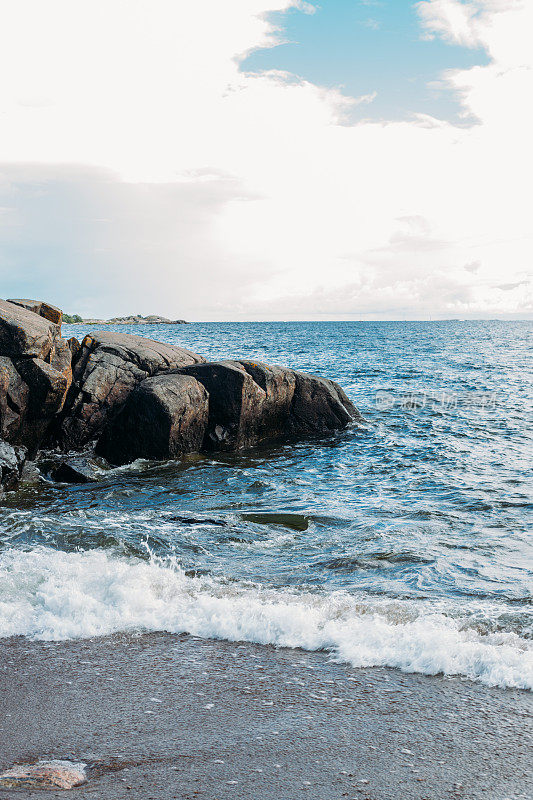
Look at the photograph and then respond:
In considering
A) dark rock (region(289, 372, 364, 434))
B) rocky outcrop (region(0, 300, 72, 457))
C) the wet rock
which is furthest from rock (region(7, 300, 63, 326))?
dark rock (region(289, 372, 364, 434))

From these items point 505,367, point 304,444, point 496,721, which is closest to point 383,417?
point 304,444

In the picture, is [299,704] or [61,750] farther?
[299,704]

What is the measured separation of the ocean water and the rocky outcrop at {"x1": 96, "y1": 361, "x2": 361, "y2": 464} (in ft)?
2.23

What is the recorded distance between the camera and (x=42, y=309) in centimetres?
1609

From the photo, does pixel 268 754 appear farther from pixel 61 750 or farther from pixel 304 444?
pixel 304 444

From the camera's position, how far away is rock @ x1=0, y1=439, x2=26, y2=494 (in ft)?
40.2

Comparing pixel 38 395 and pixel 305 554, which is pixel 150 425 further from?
pixel 305 554

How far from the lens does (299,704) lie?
464cm

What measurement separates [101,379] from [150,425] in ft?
6.11

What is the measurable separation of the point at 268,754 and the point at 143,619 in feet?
8.82

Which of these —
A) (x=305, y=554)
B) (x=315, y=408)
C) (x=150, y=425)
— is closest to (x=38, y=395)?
(x=150, y=425)

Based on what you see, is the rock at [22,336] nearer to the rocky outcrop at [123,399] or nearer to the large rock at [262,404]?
the rocky outcrop at [123,399]

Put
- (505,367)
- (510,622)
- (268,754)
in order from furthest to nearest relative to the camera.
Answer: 1. (505,367)
2. (510,622)
3. (268,754)

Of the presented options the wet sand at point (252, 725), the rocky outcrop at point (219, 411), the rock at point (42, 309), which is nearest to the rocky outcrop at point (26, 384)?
the rocky outcrop at point (219, 411)
